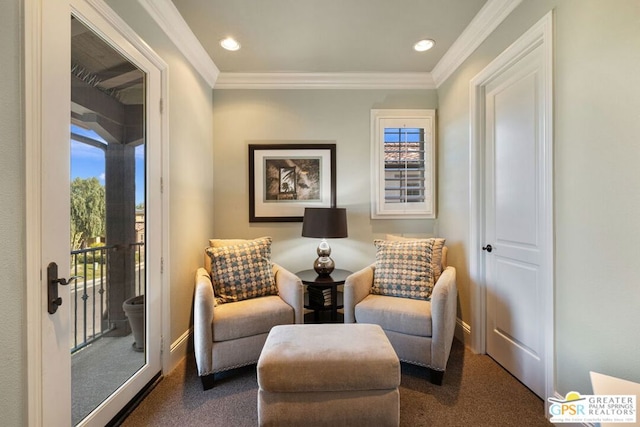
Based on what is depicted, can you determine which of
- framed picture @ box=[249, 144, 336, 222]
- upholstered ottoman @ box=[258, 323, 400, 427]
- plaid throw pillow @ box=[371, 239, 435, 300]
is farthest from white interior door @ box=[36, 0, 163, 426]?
plaid throw pillow @ box=[371, 239, 435, 300]

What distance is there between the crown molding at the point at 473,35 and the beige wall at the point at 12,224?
2.62 meters

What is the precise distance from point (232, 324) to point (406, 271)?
1.42 m

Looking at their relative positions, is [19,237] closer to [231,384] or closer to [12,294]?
[12,294]

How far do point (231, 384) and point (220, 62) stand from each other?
110 inches

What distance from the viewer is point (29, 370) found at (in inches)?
42.9

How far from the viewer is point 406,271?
2.32 meters

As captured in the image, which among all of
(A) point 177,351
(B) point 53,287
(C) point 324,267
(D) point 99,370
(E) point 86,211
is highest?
(E) point 86,211

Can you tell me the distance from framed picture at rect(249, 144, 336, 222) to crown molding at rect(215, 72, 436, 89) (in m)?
0.64

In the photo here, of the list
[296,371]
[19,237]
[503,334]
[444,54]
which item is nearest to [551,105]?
[444,54]

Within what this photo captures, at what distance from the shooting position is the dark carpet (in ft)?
5.26

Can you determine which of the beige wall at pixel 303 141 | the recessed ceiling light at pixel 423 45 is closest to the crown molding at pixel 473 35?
the recessed ceiling light at pixel 423 45

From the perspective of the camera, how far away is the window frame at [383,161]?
119 inches

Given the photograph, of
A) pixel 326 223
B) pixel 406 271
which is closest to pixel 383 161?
pixel 326 223

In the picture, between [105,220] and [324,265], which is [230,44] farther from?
[324,265]
